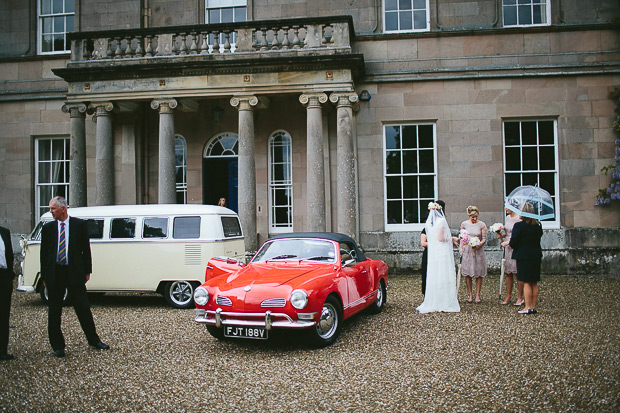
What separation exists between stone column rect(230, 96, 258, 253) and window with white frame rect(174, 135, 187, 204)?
2.99 metres

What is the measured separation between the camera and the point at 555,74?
1351 cm

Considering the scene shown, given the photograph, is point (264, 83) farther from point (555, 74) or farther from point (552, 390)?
A: point (552, 390)

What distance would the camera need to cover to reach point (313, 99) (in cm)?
1284

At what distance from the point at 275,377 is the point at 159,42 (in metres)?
10.7

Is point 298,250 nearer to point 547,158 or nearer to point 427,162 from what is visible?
point 427,162

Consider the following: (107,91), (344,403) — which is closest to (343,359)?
(344,403)

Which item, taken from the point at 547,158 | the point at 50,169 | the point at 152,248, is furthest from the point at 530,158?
the point at 50,169

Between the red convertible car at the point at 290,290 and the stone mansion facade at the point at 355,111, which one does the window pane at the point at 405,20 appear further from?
the red convertible car at the point at 290,290

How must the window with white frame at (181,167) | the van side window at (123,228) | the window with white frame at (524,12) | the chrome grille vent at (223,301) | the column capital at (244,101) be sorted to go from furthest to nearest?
A: the window with white frame at (181,167)
the window with white frame at (524,12)
the column capital at (244,101)
the van side window at (123,228)
the chrome grille vent at (223,301)

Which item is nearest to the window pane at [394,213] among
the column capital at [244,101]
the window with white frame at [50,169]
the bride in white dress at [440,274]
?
the column capital at [244,101]

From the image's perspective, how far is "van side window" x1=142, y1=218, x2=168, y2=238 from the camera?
949 centimetres

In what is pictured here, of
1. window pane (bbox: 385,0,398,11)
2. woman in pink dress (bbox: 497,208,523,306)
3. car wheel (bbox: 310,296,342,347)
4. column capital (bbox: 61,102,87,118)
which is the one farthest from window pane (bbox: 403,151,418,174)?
column capital (bbox: 61,102,87,118)

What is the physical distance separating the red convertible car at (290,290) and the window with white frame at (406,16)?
29.4 ft

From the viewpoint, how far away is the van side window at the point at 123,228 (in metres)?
9.60
